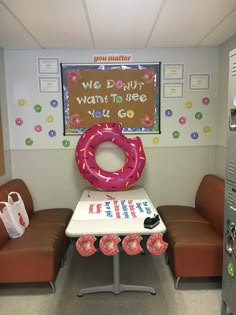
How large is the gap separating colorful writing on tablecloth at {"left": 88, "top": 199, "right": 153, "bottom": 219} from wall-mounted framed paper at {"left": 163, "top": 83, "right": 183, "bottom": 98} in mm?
1307

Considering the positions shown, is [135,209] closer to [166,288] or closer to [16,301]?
[166,288]

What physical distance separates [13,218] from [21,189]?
0.62 m

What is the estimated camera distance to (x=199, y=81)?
10.4 feet

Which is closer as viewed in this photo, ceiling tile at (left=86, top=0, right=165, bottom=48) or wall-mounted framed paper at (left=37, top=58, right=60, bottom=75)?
ceiling tile at (left=86, top=0, right=165, bottom=48)

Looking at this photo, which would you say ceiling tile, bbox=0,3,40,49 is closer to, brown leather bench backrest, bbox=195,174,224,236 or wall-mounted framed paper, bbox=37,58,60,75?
wall-mounted framed paper, bbox=37,58,60,75

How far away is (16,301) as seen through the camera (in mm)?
2238

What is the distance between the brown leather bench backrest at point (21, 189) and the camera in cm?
276

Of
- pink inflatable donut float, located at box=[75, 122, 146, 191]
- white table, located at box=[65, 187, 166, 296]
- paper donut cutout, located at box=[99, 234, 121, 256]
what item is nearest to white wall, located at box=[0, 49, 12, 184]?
pink inflatable donut float, located at box=[75, 122, 146, 191]

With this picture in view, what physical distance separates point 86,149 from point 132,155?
1.60ft

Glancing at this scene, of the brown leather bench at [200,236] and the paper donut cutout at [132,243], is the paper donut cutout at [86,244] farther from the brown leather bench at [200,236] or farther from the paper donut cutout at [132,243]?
the brown leather bench at [200,236]

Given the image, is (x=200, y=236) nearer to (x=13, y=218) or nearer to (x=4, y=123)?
(x=13, y=218)

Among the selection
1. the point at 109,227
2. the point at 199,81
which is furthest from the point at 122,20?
the point at 109,227

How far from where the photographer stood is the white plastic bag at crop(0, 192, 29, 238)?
2391 mm

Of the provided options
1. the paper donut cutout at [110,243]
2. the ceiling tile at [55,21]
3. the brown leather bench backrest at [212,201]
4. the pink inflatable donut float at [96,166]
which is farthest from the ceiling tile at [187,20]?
the paper donut cutout at [110,243]
